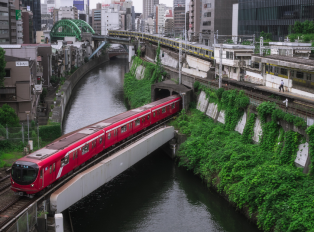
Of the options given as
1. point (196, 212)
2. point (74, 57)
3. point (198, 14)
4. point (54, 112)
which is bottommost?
point (196, 212)

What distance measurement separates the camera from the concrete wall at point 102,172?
1894 centimetres

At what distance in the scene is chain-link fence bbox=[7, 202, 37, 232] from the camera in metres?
15.2

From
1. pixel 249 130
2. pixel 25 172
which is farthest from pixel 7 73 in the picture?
pixel 249 130

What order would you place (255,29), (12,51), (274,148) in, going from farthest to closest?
(255,29), (12,51), (274,148)

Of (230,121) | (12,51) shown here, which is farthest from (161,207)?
(12,51)

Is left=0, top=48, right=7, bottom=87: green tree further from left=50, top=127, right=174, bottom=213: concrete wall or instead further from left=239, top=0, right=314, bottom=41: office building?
left=239, top=0, right=314, bottom=41: office building

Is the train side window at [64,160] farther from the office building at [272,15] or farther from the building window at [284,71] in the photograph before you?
the office building at [272,15]

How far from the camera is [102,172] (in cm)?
2253

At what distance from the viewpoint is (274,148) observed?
2389 cm

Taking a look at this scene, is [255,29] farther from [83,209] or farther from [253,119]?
[83,209]

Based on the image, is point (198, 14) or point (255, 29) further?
point (198, 14)

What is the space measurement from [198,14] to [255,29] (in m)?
38.8

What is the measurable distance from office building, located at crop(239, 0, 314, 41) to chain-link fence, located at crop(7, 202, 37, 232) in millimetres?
40193

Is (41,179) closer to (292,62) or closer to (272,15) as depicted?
(292,62)
